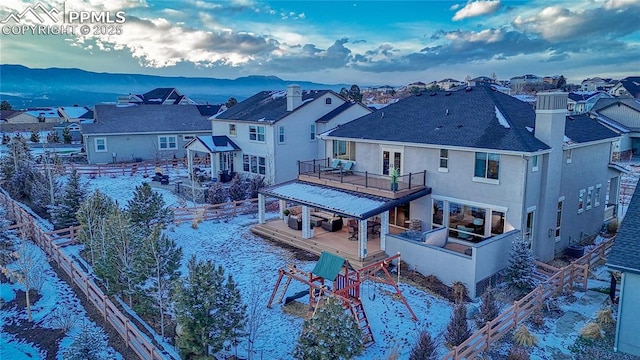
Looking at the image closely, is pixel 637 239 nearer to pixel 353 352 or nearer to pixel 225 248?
pixel 353 352

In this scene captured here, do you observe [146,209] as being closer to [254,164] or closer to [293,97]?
[254,164]

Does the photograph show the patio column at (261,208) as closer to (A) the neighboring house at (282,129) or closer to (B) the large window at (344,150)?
(B) the large window at (344,150)

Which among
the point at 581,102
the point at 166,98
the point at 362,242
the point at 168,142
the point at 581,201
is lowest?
the point at 362,242

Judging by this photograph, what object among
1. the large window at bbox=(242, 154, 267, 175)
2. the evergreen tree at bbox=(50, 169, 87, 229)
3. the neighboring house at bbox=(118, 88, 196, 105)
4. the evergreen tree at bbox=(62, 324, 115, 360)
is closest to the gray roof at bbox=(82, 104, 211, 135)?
the large window at bbox=(242, 154, 267, 175)

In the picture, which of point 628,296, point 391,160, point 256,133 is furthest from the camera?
point 256,133

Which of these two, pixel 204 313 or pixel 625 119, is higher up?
pixel 625 119

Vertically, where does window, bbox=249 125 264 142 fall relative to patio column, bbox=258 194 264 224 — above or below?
above

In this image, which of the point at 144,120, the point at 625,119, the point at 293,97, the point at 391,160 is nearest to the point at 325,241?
the point at 391,160

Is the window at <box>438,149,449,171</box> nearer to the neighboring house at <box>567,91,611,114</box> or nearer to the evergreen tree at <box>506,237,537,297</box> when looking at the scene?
the evergreen tree at <box>506,237,537,297</box>
